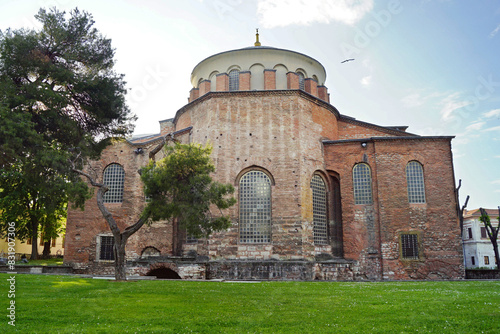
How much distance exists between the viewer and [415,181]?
21625mm

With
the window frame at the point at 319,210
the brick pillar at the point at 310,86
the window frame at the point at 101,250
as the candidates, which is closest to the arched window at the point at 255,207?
the window frame at the point at 319,210

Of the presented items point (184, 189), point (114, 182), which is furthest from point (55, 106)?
point (114, 182)

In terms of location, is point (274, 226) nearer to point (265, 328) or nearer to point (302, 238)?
point (302, 238)

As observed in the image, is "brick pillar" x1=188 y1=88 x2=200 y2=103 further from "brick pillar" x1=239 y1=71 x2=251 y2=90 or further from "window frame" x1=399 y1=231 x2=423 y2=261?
"window frame" x1=399 y1=231 x2=423 y2=261

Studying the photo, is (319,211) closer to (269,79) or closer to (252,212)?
(252,212)

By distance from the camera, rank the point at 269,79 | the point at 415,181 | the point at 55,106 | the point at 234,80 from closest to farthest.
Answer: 1. the point at 55,106
2. the point at 415,181
3. the point at 269,79
4. the point at 234,80

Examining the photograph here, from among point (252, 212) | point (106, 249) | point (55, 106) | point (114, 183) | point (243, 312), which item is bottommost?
point (243, 312)

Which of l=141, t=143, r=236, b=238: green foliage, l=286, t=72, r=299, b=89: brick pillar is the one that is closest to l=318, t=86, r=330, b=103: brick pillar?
l=286, t=72, r=299, b=89: brick pillar

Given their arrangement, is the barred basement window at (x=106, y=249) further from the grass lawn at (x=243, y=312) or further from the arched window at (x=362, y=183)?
the arched window at (x=362, y=183)

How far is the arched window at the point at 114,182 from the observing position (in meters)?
23.2

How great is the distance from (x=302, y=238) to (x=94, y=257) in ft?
38.6

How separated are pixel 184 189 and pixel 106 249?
1115 centimetres

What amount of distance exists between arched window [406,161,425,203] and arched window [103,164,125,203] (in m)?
16.1

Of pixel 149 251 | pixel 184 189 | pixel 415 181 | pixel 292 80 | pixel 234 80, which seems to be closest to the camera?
pixel 184 189
